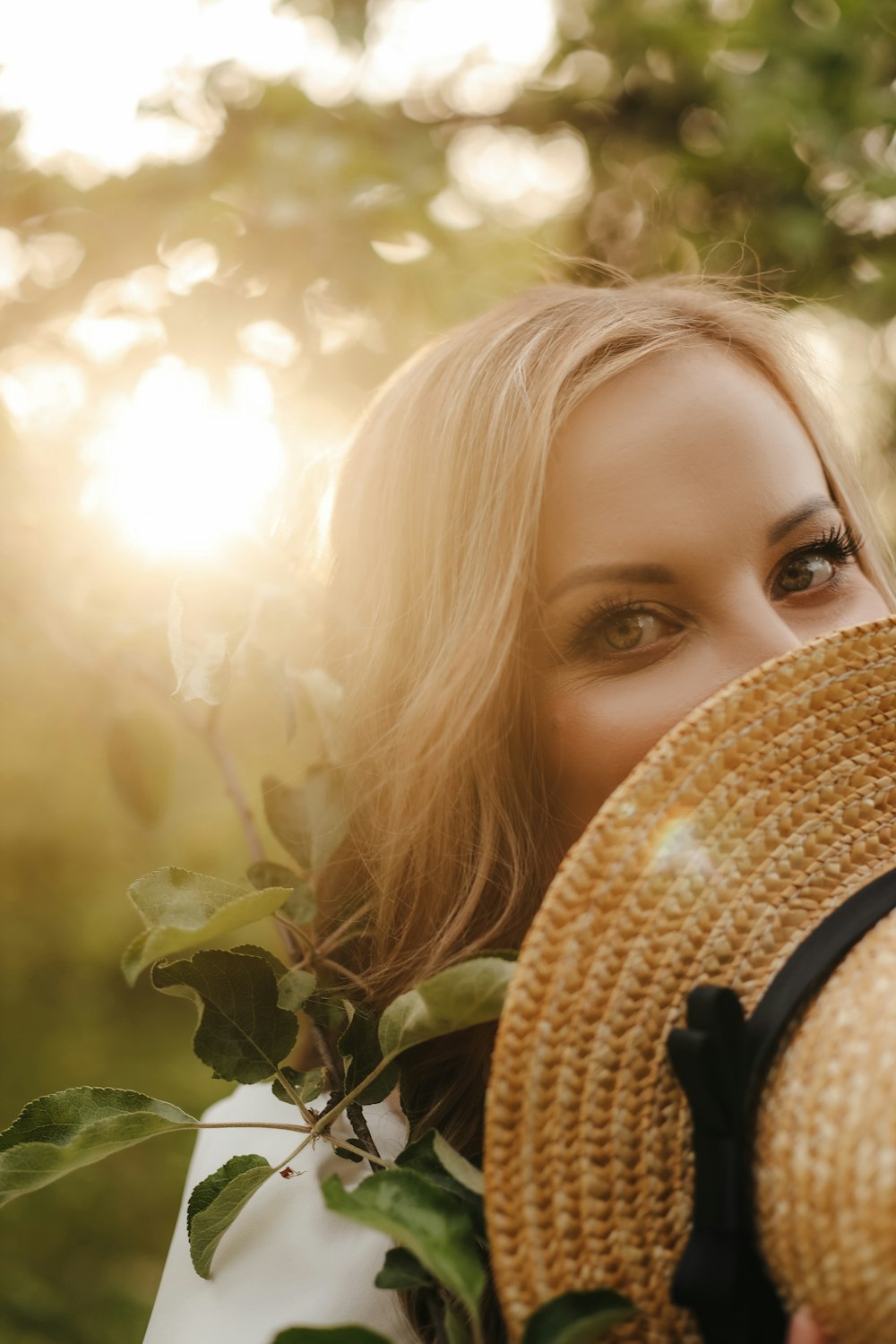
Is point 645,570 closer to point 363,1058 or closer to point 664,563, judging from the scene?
point 664,563

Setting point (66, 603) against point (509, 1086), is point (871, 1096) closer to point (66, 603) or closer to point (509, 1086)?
point (509, 1086)

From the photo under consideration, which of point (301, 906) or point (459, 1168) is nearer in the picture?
point (459, 1168)

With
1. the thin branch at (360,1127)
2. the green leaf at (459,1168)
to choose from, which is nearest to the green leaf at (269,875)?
the thin branch at (360,1127)

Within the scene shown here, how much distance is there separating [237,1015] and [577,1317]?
0.40 metres

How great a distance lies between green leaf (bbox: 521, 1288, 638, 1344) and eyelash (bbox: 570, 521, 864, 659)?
624 millimetres

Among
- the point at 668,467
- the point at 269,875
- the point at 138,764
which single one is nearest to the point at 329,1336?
the point at 269,875

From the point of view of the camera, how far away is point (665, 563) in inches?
39.7

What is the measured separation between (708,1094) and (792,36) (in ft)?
6.51

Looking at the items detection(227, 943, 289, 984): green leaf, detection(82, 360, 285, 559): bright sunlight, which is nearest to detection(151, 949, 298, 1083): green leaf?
detection(227, 943, 289, 984): green leaf

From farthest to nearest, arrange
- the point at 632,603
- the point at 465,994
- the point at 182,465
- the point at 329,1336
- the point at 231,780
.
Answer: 1. the point at 182,465
2. the point at 231,780
3. the point at 632,603
4. the point at 465,994
5. the point at 329,1336

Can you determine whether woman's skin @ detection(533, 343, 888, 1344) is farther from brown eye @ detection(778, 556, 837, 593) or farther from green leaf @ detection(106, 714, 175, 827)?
green leaf @ detection(106, 714, 175, 827)

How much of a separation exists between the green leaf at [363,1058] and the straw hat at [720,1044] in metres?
0.24

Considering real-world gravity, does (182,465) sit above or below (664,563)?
above

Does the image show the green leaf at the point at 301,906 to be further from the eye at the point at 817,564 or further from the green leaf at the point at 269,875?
the eye at the point at 817,564
